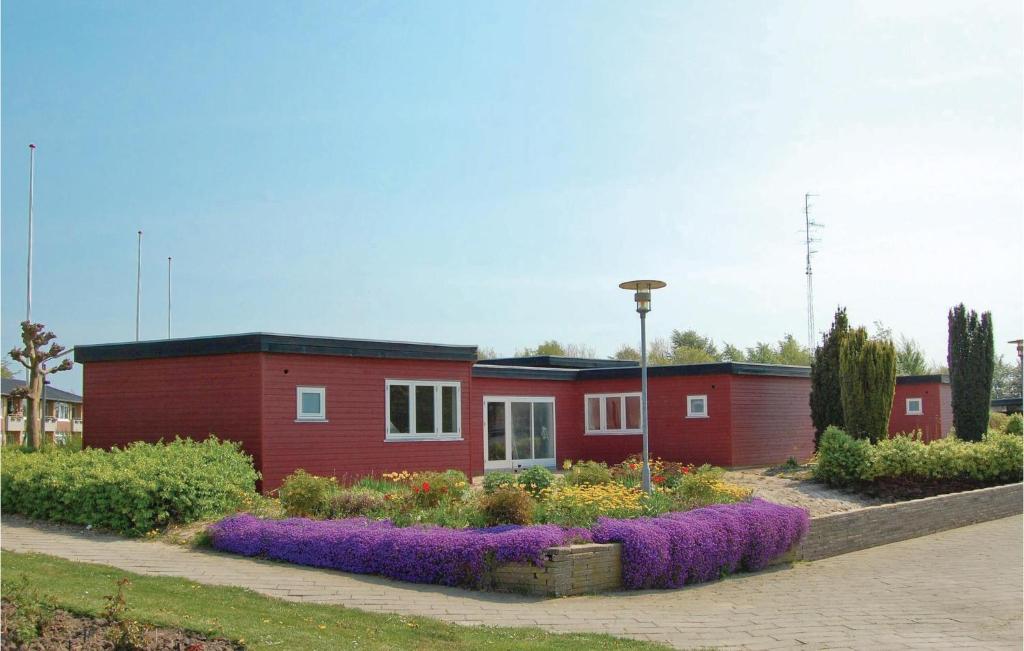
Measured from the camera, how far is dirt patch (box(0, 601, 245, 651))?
6.24 meters

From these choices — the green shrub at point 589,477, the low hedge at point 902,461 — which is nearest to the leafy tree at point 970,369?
the low hedge at point 902,461

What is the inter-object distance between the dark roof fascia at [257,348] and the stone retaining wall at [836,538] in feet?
25.5

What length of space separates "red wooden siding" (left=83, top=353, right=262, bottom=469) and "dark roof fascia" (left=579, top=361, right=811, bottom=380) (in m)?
10.9

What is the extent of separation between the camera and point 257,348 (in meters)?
16.4

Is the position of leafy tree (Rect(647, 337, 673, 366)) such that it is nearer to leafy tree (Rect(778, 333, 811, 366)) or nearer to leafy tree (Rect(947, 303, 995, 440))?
leafy tree (Rect(778, 333, 811, 366))

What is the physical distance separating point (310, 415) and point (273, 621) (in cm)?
948

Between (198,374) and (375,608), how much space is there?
9.36m

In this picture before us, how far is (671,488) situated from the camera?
15.2m

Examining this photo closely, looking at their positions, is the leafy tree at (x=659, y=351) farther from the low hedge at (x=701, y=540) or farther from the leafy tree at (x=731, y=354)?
the low hedge at (x=701, y=540)

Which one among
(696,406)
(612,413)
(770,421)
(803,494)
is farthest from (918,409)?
(803,494)

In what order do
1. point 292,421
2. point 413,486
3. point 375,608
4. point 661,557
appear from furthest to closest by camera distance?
1. point 292,421
2. point 413,486
3. point 661,557
4. point 375,608

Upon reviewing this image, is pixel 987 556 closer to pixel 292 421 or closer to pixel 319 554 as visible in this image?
pixel 319 554

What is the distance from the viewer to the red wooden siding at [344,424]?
16.5 meters

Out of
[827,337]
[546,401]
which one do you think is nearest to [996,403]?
[827,337]
